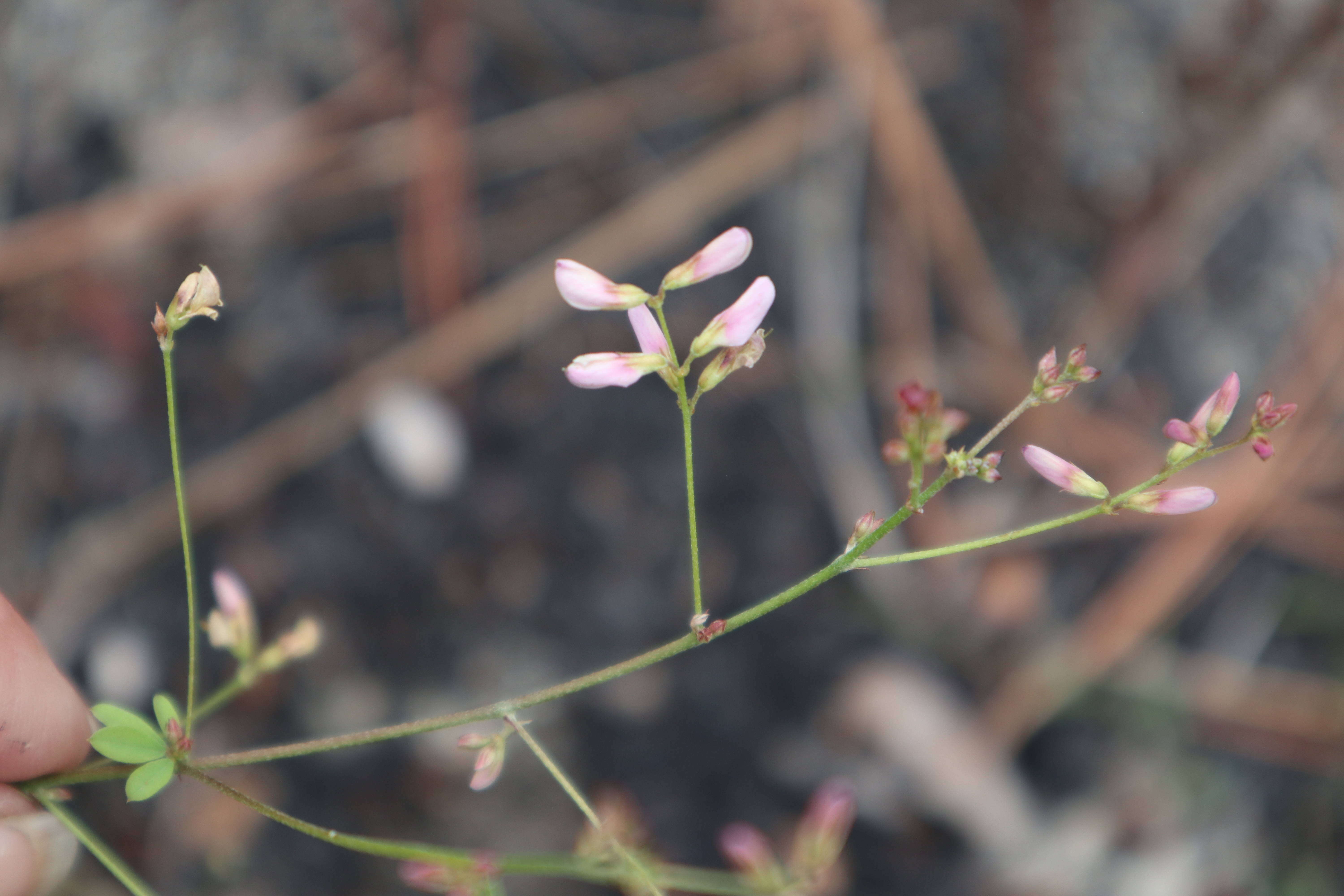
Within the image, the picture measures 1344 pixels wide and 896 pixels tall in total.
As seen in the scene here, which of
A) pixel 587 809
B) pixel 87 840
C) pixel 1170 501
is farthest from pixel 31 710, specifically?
pixel 1170 501

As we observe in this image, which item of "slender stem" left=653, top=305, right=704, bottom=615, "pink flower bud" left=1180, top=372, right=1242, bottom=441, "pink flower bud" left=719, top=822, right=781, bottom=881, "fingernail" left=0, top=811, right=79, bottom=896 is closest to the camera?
"slender stem" left=653, top=305, right=704, bottom=615

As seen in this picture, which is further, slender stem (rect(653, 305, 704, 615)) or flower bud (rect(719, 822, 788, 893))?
flower bud (rect(719, 822, 788, 893))

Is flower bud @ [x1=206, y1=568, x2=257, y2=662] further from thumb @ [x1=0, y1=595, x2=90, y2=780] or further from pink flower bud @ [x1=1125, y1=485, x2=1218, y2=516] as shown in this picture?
pink flower bud @ [x1=1125, y1=485, x2=1218, y2=516]

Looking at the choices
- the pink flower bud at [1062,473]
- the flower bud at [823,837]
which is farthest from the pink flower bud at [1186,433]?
the flower bud at [823,837]

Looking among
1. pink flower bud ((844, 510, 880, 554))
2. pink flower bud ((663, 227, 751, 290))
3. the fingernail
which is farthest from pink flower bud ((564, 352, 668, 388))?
the fingernail

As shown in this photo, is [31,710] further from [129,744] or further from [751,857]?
[751,857]

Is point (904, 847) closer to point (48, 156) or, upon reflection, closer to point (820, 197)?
point (820, 197)

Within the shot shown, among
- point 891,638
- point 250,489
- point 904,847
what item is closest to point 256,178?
point 250,489

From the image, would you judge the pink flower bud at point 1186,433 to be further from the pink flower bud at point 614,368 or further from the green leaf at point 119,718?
the green leaf at point 119,718
